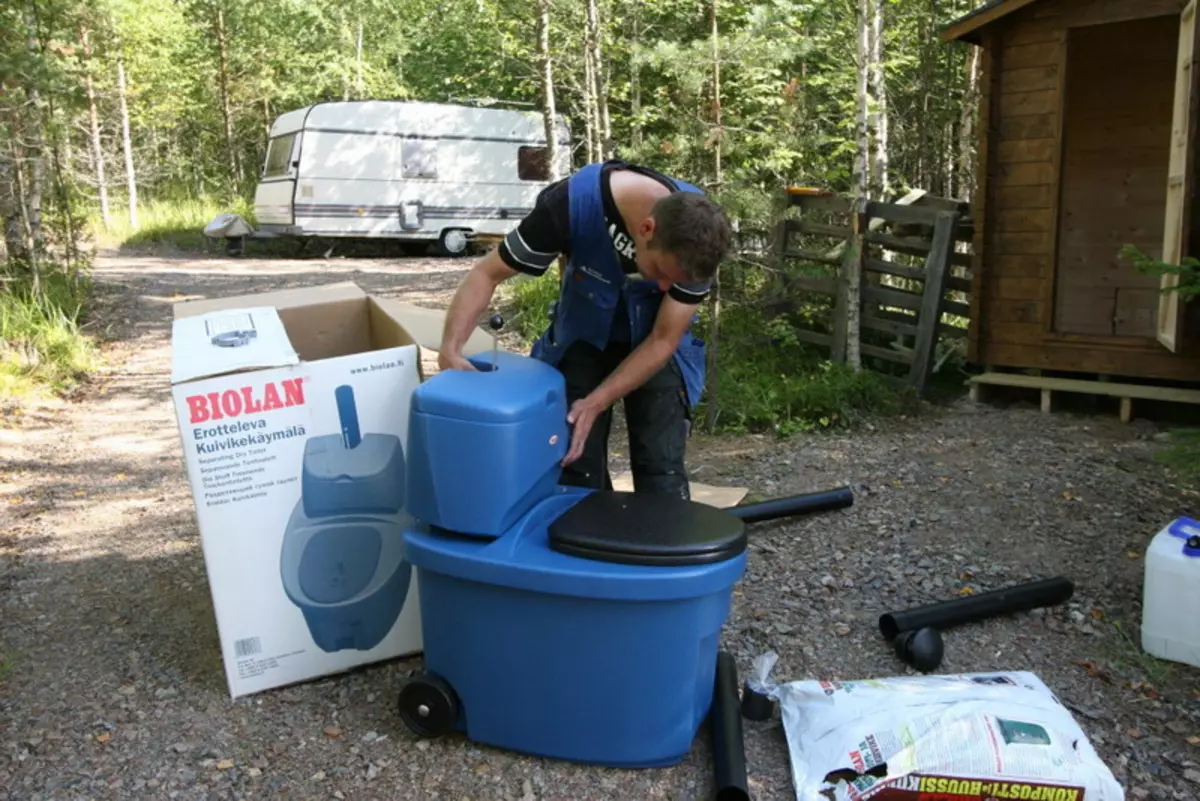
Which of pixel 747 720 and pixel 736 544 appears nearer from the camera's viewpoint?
pixel 736 544

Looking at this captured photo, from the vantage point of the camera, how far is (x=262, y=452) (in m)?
2.77

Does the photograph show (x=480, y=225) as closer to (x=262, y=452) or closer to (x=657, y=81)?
(x=657, y=81)

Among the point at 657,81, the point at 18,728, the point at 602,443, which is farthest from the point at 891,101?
the point at 18,728

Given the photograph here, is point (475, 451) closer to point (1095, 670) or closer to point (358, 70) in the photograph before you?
point (1095, 670)

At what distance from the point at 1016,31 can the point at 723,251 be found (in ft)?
15.5

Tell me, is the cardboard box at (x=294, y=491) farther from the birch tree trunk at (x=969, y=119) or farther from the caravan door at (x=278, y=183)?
the caravan door at (x=278, y=183)

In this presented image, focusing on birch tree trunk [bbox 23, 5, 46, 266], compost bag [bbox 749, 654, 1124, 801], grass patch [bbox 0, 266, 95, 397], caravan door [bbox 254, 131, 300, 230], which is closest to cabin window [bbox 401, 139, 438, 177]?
caravan door [bbox 254, 131, 300, 230]

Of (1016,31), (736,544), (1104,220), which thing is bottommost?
(736,544)

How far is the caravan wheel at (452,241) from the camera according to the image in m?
17.3

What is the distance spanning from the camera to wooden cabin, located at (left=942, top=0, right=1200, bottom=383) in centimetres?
562

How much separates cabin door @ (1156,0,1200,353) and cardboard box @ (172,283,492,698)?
420cm

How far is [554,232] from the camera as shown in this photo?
2865 mm

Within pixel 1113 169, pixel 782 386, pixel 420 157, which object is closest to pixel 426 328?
pixel 782 386

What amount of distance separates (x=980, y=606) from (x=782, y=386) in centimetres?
345
